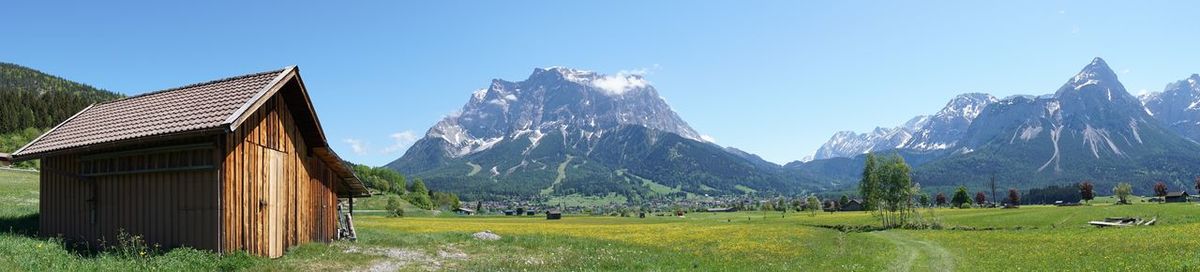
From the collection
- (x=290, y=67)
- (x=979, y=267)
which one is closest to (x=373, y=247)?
(x=290, y=67)

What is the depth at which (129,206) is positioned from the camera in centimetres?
2298

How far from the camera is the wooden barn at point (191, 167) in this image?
849 inches

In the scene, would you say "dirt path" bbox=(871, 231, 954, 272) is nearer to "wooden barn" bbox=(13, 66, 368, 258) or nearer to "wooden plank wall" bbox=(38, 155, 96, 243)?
"wooden barn" bbox=(13, 66, 368, 258)

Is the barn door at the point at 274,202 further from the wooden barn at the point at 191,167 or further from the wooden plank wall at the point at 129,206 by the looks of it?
the wooden plank wall at the point at 129,206

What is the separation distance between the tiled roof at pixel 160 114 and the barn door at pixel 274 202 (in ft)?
7.51

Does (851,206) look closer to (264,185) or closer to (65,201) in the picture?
(264,185)

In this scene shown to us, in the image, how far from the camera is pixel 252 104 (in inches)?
859

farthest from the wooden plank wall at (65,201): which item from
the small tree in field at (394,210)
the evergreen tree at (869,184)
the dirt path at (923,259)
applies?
the small tree in field at (394,210)

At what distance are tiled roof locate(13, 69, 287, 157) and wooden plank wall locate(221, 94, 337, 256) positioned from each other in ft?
2.75

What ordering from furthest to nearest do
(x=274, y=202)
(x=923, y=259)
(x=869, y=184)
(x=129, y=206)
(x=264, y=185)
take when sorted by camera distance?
(x=869, y=184) < (x=923, y=259) < (x=274, y=202) < (x=264, y=185) < (x=129, y=206)

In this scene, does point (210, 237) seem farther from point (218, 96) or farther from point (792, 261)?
point (792, 261)

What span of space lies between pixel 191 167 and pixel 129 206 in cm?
334

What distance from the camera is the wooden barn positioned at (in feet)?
70.7

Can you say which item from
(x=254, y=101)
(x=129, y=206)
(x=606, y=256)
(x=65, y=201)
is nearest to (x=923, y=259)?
(x=606, y=256)
